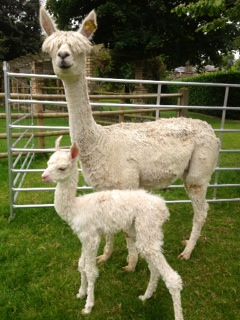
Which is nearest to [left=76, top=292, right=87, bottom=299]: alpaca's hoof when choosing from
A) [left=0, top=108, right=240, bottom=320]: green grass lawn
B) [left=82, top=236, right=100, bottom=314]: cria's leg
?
[left=0, top=108, right=240, bottom=320]: green grass lawn

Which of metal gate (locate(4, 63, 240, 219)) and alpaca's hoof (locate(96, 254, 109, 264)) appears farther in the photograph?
metal gate (locate(4, 63, 240, 219))

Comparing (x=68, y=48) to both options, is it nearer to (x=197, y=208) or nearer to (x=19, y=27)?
(x=197, y=208)

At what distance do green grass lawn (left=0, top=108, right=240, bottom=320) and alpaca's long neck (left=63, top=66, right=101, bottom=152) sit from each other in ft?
4.06

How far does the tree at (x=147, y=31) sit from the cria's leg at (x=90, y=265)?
1303 cm

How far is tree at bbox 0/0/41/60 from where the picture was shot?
885 inches

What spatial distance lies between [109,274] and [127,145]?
1232mm

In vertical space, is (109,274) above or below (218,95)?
below

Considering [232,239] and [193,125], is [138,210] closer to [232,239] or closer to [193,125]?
[193,125]

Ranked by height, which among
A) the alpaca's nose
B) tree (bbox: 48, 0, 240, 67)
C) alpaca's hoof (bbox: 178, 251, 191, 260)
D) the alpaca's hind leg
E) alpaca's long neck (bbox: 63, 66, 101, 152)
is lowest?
alpaca's hoof (bbox: 178, 251, 191, 260)

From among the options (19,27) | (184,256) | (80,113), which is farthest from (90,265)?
(19,27)

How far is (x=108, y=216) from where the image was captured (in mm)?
2828

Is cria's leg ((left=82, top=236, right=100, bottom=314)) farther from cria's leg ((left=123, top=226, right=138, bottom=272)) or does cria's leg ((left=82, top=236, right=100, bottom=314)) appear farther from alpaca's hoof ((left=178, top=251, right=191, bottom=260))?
alpaca's hoof ((left=178, top=251, right=191, bottom=260))

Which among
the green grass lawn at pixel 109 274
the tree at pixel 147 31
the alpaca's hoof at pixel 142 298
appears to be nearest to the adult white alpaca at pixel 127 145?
the green grass lawn at pixel 109 274

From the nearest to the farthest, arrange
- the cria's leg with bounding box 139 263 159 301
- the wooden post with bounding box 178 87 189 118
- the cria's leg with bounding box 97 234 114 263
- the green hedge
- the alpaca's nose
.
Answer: the alpaca's nose, the cria's leg with bounding box 139 263 159 301, the cria's leg with bounding box 97 234 114 263, the wooden post with bounding box 178 87 189 118, the green hedge
